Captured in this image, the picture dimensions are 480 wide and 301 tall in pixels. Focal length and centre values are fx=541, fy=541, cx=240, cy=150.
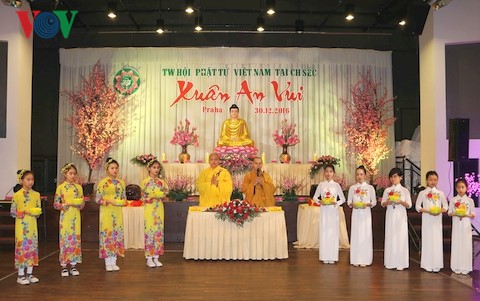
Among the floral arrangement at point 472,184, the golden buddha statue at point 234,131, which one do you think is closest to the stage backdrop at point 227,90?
the golden buddha statue at point 234,131

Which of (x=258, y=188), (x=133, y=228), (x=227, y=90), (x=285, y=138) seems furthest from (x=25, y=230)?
(x=227, y=90)

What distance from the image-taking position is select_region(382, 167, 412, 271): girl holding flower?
7.01 m

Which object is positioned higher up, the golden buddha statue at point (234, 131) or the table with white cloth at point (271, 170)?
the golden buddha statue at point (234, 131)

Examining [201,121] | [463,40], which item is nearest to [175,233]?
[201,121]

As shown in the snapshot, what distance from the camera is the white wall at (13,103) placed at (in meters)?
10.0

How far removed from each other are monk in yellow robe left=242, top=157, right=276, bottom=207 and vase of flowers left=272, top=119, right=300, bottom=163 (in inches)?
138

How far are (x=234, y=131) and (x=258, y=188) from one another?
13.0 ft

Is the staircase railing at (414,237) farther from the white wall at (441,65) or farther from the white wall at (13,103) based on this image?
the white wall at (13,103)

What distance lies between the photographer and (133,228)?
8.91 metres

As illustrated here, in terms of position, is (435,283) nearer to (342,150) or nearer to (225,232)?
(225,232)

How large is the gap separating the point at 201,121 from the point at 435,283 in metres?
8.29

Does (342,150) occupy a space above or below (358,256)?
above

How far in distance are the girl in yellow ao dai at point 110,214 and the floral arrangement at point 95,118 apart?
6.03 metres

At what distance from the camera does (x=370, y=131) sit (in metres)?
12.9
